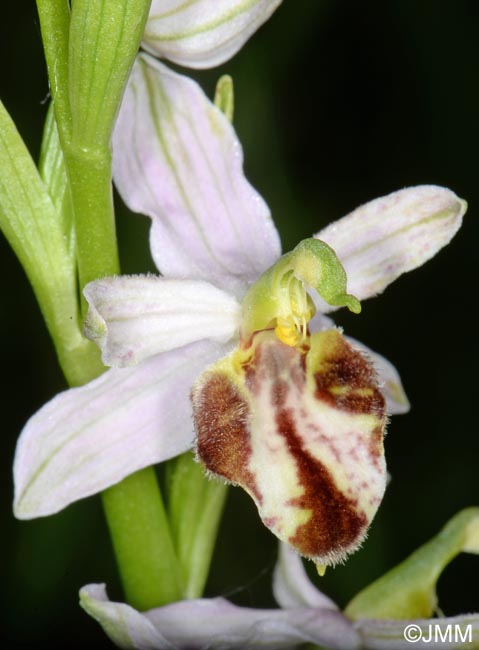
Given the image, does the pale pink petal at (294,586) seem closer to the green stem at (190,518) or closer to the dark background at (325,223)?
the green stem at (190,518)

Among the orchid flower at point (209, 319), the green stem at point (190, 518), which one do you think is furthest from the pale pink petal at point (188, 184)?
the green stem at point (190, 518)

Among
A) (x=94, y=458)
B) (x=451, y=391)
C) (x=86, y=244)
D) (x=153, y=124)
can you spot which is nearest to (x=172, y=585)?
(x=94, y=458)

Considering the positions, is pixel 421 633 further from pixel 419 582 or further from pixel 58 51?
pixel 58 51

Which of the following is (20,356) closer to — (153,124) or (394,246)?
(153,124)

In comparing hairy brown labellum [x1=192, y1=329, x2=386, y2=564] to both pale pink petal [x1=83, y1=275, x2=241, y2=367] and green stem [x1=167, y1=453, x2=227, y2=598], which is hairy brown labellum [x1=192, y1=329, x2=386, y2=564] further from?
green stem [x1=167, y1=453, x2=227, y2=598]

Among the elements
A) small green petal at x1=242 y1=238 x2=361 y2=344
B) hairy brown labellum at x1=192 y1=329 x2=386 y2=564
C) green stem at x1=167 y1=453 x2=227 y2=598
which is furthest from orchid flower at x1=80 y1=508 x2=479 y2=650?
small green petal at x1=242 y1=238 x2=361 y2=344

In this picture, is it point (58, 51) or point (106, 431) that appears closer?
point (58, 51)

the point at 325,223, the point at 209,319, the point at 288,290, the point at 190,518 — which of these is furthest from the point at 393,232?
the point at 325,223
